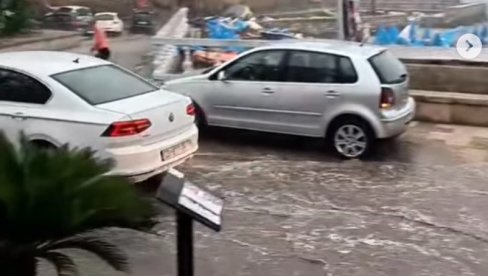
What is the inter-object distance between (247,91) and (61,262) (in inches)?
313

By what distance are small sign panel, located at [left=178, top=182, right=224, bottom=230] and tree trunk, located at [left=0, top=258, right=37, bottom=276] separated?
729mm

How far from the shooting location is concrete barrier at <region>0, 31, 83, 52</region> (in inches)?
925

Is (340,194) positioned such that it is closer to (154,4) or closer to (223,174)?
(223,174)

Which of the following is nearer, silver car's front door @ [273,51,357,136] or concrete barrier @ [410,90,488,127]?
silver car's front door @ [273,51,357,136]

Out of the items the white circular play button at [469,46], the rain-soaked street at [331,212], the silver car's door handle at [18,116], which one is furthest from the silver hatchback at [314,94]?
the white circular play button at [469,46]

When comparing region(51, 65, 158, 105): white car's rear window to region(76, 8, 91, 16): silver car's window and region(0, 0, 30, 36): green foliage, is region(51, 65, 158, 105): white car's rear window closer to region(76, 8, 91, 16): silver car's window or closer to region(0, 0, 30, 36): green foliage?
region(76, 8, 91, 16): silver car's window

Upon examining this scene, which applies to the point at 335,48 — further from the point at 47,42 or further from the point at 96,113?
the point at 47,42

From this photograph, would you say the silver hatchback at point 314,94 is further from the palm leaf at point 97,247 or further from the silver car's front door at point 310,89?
the palm leaf at point 97,247

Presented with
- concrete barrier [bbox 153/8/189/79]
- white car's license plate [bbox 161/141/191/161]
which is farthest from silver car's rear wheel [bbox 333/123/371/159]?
concrete barrier [bbox 153/8/189/79]

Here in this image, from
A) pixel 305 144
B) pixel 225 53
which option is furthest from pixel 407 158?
pixel 225 53

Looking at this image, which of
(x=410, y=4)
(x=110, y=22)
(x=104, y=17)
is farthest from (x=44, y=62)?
(x=104, y=17)

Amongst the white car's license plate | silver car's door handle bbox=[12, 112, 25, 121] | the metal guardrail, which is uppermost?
silver car's door handle bbox=[12, 112, 25, 121]

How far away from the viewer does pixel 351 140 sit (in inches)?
439

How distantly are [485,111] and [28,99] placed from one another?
24.3 feet
